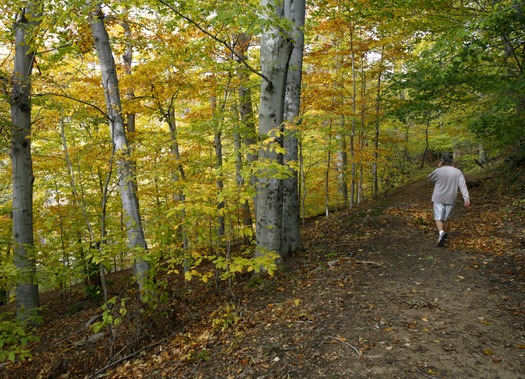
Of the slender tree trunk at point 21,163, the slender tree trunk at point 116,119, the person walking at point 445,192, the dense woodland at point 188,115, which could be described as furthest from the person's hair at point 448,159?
the slender tree trunk at point 21,163

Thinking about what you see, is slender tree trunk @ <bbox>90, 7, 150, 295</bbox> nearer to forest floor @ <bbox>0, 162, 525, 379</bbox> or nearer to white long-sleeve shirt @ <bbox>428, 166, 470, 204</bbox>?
forest floor @ <bbox>0, 162, 525, 379</bbox>

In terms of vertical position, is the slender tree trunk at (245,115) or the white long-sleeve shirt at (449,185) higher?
the slender tree trunk at (245,115)

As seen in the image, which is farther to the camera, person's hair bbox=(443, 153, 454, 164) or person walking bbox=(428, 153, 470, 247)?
person's hair bbox=(443, 153, 454, 164)

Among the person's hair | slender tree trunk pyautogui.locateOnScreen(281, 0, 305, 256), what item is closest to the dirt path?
slender tree trunk pyautogui.locateOnScreen(281, 0, 305, 256)

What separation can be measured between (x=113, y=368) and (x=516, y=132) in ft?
32.0

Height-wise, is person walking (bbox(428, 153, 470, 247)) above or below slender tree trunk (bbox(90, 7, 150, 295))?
below

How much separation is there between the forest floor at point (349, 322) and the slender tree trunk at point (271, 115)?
91cm

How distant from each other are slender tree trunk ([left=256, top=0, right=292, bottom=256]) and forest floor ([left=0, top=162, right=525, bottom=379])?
0.91 meters

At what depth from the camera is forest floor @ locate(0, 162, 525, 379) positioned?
282 cm

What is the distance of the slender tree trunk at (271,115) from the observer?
4.77 meters

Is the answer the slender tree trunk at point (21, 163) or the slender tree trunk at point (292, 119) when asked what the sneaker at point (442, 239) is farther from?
the slender tree trunk at point (21, 163)

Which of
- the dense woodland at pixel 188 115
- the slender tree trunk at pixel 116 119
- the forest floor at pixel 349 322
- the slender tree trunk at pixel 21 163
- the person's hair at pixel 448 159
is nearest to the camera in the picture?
the forest floor at pixel 349 322


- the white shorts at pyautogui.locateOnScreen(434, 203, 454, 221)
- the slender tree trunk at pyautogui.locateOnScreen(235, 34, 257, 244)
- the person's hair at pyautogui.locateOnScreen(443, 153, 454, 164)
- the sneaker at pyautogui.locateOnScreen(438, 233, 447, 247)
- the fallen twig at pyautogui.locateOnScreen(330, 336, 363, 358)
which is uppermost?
the slender tree trunk at pyautogui.locateOnScreen(235, 34, 257, 244)

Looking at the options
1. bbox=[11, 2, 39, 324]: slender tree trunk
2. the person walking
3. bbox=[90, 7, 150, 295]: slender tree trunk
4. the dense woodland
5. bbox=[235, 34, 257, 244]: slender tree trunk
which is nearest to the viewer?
the dense woodland
